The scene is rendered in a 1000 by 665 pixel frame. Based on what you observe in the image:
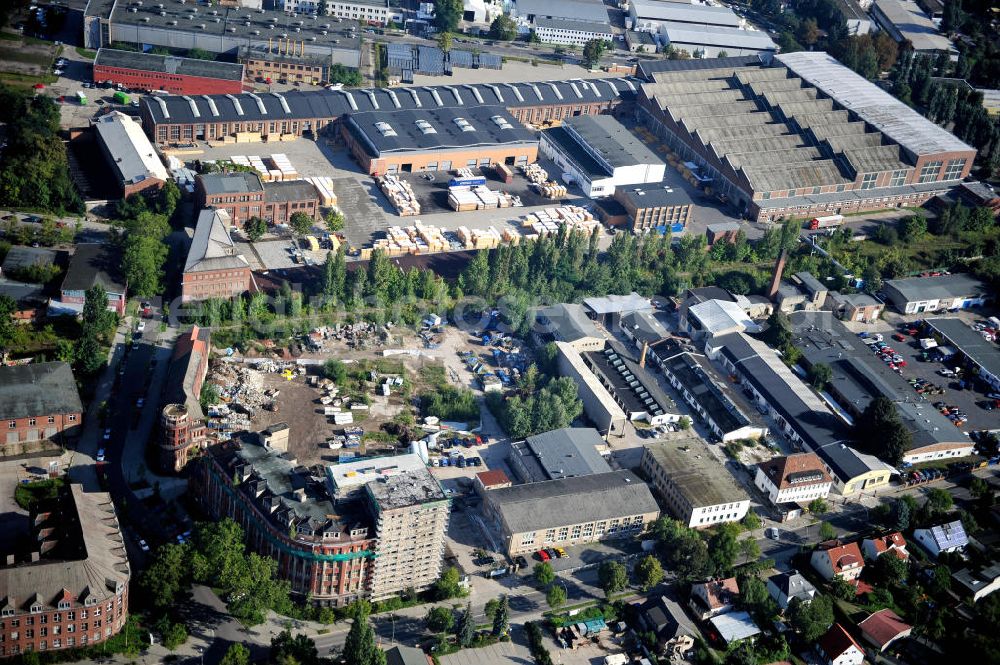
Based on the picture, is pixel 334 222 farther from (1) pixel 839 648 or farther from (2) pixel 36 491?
(1) pixel 839 648

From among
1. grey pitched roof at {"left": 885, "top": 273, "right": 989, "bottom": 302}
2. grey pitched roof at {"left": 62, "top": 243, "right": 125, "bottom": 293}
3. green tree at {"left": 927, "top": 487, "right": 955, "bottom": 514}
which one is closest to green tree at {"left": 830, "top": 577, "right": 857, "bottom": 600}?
green tree at {"left": 927, "top": 487, "right": 955, "bottom": 514}

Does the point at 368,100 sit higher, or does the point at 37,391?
the point at 368,100

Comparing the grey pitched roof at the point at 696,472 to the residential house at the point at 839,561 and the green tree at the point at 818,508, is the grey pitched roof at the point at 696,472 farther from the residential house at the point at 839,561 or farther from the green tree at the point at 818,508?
the residential house at the point at 839,561

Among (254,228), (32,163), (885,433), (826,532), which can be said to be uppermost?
(32,163)

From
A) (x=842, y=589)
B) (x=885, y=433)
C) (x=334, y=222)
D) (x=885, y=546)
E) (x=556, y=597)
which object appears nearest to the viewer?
(x=556, y=597)

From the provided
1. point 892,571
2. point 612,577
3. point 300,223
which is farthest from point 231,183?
point 892,571

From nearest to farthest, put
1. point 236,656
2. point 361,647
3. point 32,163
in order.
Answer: point 361,647 < point 236,656 < point 32,163

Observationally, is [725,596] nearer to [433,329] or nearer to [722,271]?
[433,329]
